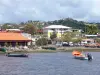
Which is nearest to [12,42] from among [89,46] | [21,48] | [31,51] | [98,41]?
[21,48]

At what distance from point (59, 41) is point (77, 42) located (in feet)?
27.7

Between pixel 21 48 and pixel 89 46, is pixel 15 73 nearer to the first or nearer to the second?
pixel 21 48

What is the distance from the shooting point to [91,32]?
175 m

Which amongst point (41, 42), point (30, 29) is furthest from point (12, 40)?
point (30, 29)

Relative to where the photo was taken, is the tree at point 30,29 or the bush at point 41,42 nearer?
the bush at point 41,42

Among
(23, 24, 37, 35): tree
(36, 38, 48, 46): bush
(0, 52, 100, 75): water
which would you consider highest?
(23, 24, 37, 35): tree

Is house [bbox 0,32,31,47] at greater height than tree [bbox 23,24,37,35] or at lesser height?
lesser

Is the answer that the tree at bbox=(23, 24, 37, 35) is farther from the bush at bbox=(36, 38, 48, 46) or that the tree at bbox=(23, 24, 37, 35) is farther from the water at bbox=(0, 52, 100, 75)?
the water at bbox=(0, 52, 100, 75)

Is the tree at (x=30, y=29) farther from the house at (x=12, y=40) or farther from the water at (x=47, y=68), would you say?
the water at (x=47, y=68)

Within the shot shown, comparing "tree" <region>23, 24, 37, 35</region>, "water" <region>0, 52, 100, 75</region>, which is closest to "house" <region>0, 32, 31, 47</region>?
"tree" <region>23, 24, 37, 35</region>

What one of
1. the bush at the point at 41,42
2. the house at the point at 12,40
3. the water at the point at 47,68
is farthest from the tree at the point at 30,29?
the water at the point at 47,68

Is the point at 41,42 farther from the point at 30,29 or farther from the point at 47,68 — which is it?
the point at 47,68

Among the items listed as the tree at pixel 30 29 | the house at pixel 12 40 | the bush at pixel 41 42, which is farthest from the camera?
the tree at pixel 30 29

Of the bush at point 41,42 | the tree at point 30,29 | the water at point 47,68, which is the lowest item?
the water at point 47,68
